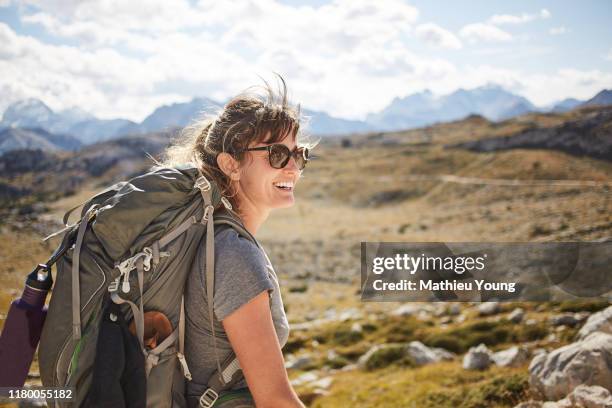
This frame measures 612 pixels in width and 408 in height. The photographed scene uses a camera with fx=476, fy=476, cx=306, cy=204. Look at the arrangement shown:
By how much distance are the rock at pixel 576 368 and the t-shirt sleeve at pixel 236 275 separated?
5878mm

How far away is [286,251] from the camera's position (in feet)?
151

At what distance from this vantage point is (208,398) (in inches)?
112

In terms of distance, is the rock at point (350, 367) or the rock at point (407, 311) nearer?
the rock at point (350, 367)

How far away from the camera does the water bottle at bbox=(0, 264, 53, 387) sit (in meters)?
2.61

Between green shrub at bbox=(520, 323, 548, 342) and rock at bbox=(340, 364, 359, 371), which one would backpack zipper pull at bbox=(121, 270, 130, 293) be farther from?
green shrub at bbox=(520, 323, 548, 342)

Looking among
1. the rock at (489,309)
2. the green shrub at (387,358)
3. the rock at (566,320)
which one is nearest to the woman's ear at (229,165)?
the green shrub at (387,358)

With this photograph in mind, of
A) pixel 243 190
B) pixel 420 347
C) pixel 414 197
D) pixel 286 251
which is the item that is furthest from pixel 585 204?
pixel 243 190

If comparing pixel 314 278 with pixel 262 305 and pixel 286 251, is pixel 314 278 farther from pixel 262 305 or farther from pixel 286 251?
pixel 262 305

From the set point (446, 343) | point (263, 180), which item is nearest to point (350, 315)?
point (446, 343)

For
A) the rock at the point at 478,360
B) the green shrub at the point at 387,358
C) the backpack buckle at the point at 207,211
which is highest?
the backpack buckle at the point at 207,211

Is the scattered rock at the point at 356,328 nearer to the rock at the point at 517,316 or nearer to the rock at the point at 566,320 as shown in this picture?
the rock at the point at 517,316

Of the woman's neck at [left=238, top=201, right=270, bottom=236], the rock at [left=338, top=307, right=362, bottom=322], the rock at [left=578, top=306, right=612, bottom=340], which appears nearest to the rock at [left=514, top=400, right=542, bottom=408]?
the rock at [left=578, top=306, right=612, bottom=340]

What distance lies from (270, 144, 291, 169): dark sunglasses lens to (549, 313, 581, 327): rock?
11.5m

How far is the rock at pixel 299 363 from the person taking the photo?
13.7 m
